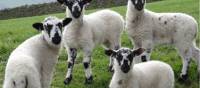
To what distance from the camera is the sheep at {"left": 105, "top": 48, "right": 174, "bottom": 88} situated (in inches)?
464

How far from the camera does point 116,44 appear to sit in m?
16.6

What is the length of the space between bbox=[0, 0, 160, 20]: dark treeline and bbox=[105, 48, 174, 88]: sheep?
3507 cm

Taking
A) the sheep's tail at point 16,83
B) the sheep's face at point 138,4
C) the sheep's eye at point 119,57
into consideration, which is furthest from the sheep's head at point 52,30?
the sheep's face at point 138,4

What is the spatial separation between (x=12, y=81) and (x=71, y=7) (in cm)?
473

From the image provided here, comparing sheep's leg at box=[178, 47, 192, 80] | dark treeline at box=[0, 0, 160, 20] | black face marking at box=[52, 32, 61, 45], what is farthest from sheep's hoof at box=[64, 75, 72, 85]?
dark treeline at box=[0, 0, 160, 20]

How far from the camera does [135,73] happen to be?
1224 centimetres

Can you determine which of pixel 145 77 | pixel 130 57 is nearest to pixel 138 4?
pixel 145 77

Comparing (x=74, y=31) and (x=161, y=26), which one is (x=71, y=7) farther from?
(x=161, y=26)

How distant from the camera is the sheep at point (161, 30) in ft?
50.3

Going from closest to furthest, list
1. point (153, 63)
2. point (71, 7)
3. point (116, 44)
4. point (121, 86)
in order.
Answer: point (121, 86) < point (153, 63) < point (71, 7) < point (116, 44)

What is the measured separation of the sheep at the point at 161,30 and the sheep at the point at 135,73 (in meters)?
2.50

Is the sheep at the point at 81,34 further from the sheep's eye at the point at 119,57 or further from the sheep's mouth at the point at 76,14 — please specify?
the sheep's eye at the point at 119,57

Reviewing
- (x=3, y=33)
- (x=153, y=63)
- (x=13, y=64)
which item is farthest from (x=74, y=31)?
(x=3, y=33)

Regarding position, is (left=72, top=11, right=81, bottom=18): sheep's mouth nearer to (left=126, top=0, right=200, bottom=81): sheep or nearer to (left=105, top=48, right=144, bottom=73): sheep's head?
(left=126, top=0, right=200, bottom=81): sheep
